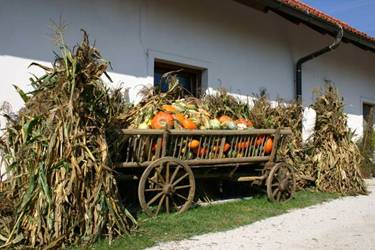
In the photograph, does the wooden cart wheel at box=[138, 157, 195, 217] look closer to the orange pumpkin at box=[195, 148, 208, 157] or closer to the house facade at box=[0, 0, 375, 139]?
the orange pumpkin at box=[195, 148, 208, 157]

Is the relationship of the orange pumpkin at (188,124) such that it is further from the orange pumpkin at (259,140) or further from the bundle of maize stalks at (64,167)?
the bundle of maize stalks at (64,167)

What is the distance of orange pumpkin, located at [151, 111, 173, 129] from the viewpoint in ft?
18.6

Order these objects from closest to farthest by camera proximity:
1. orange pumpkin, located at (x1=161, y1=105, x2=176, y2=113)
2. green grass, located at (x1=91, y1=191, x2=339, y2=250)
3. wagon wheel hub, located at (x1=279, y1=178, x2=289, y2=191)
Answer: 1. green grass, located at (x1=91, y1=191, x2=339, y2=250)
2. orange pumpkin, located at (x1=161, y1=105, x2=176, y2=113)
3. wagon wheel hub, located at (x1=279, y1=178, x2=289, y2=191)

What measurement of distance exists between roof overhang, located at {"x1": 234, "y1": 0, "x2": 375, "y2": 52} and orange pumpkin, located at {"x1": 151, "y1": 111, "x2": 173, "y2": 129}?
339cm

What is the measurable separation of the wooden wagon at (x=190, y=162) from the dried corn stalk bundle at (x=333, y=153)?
5.33 feet

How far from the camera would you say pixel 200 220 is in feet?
17.8

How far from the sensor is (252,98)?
29.7ft

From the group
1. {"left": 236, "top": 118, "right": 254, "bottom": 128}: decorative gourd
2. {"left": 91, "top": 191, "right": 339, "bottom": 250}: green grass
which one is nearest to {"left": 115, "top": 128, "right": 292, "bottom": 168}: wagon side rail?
{"left": 236, "top": 118, "right": 254, "bottom": 128}: decorative gourd

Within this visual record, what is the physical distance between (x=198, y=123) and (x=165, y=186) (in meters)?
1.11

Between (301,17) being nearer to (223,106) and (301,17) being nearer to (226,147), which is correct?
(223,106)

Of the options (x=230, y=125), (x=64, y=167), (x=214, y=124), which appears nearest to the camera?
(x=64, y=167)

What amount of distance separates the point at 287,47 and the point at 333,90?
2104 millimetres

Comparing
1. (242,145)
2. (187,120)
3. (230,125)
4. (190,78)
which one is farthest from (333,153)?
(187,120)

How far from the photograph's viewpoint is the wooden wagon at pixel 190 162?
5375 millimetres
